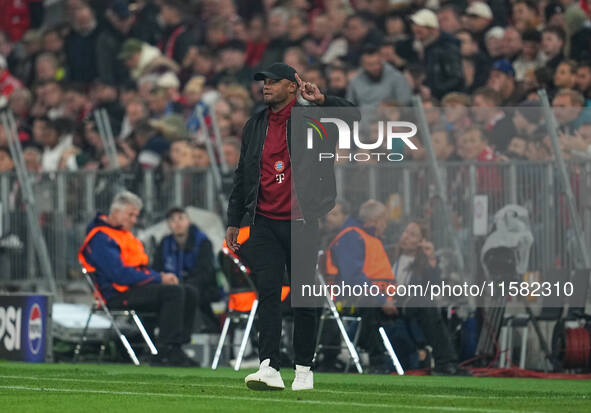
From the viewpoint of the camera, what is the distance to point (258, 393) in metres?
10.2

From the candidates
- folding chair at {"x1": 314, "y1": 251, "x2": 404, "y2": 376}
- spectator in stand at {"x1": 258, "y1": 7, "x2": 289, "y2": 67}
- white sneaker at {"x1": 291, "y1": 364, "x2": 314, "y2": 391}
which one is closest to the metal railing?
folding chair at {"x1": 314, "y1": 251, "x2": 404, "y2": 376}

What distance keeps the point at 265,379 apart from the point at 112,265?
16.8ft

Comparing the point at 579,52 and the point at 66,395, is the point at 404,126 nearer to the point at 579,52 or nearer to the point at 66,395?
the point at 579,52

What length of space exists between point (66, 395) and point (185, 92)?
10232mm

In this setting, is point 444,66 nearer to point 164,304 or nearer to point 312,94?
point 164,304

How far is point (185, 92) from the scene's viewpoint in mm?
20047

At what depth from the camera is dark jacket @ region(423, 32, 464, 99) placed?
55.9ft

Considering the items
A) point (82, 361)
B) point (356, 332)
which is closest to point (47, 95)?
point (82, 361)

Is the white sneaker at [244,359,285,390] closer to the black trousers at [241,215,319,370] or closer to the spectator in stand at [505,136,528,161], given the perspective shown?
the black trousers at [241,215,319,370]

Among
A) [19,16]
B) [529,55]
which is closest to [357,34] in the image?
[529,55]

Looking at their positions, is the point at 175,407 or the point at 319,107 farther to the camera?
the point at 319,107

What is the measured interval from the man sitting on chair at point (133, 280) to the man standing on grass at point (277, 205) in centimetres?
438

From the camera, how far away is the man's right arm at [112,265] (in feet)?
49.2

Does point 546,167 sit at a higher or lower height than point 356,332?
higher
